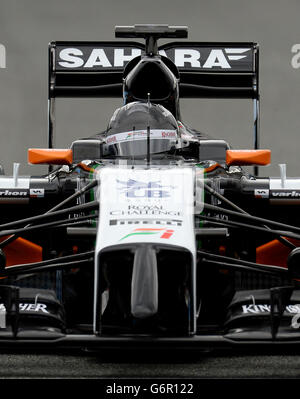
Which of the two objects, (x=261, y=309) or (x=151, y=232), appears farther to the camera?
(x=261, y=309)

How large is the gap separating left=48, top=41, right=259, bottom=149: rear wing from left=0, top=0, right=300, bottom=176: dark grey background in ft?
13.4

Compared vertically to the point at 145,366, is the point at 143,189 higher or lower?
higher

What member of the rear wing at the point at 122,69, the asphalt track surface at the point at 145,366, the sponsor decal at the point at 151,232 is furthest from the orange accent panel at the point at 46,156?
the rear wing at the point at 122,69

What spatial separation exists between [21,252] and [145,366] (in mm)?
860

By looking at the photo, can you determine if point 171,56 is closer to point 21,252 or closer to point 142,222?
point 21,252

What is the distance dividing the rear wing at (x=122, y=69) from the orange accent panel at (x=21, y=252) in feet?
8.21

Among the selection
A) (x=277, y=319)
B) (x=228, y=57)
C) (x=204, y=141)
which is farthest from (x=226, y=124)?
(x=277, y=319)

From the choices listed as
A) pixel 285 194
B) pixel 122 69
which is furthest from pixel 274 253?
pixel 122 69

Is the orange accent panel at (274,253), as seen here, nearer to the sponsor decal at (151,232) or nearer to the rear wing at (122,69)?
Result: the sponsor decal at (151,232)

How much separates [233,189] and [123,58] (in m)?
2.61

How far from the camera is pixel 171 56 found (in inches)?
251

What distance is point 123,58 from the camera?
6.34 m

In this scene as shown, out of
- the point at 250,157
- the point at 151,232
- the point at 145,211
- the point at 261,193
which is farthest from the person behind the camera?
the point at 261,193

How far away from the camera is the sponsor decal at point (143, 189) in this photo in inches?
121
